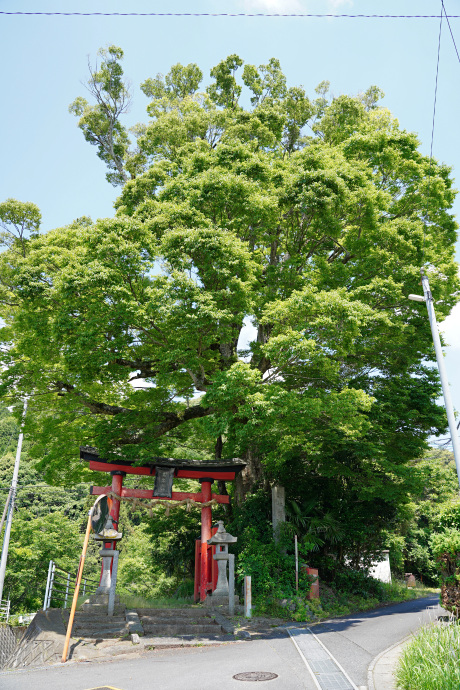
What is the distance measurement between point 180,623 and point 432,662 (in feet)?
24.6

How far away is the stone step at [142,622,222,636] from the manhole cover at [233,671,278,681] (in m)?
4.06

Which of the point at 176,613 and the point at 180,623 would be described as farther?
the point at 176,613

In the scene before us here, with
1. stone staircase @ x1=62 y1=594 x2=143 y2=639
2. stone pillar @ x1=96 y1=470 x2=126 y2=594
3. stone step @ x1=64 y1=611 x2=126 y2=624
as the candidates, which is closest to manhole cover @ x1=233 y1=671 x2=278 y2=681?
stone staircase @ x1=62 y1=594 x2=143 y2=639

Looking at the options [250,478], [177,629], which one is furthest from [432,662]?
[250,478]

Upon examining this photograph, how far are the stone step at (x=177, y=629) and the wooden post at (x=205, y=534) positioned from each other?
15.2ft

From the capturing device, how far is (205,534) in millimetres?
16094

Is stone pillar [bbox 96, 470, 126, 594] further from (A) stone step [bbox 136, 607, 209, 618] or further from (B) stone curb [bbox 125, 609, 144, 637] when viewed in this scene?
(B) stone curb [bbox 125, 609, 144, 637]

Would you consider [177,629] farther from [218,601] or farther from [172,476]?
[172,476]

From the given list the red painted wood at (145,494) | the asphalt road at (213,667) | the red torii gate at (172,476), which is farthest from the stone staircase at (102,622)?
the red painted wood at (145,494)

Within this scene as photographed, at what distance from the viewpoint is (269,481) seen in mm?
16172

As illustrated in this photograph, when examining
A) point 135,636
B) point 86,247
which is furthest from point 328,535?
point 86,247

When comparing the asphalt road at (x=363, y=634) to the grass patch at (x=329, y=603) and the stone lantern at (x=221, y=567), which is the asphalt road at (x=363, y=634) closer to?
the grass patch at (x=329, y=603)

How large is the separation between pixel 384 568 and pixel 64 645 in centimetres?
1979

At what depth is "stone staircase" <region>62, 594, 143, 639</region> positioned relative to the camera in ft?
32.9
